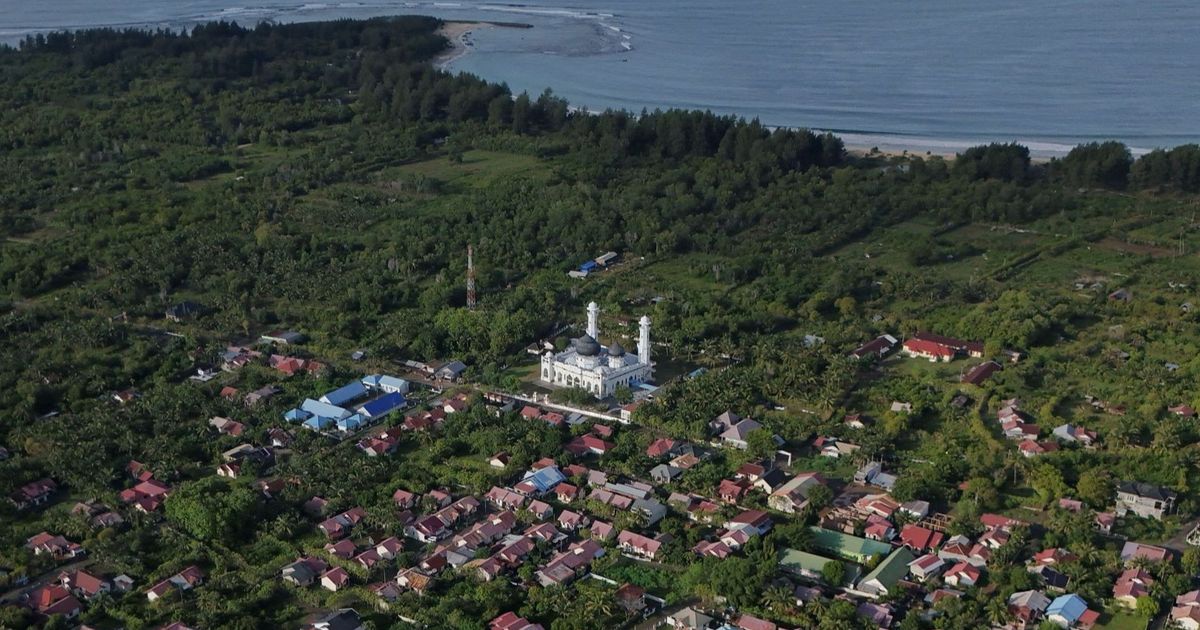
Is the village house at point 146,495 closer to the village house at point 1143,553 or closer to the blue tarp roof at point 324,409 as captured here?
the blue tarp roof at point 324,409

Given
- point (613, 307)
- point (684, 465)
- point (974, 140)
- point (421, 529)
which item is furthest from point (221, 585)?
point (974, 140)

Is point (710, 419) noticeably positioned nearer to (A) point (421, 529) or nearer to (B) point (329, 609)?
(A) point (421, 529)

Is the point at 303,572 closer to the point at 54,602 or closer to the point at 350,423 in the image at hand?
the point at 54,602

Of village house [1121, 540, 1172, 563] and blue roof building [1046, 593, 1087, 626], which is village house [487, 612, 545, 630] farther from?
village house [1121, 540, 1172, 563]

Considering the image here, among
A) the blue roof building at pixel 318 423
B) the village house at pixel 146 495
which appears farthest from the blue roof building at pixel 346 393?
the village house at pixel 146 495

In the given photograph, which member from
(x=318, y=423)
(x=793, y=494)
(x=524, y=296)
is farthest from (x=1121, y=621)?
(x=524, y=296)

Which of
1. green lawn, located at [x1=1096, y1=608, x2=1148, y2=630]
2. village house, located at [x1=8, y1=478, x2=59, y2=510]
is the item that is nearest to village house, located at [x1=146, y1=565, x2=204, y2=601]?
village house, located at [x1=8, y1=478, x2=59, y2=510]
